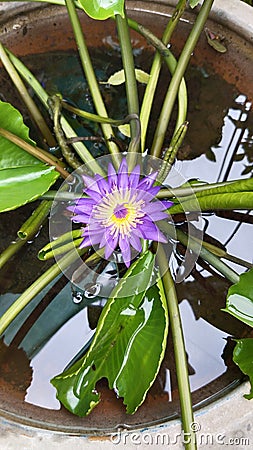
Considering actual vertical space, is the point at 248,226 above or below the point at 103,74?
below

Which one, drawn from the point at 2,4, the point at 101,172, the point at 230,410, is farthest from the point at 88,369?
the point at 2,4

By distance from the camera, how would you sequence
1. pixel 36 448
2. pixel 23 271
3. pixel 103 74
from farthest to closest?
pixel 103 74 → pixel 23 271 → pixel 36 448

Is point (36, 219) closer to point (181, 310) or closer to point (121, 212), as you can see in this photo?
point (121, 212)

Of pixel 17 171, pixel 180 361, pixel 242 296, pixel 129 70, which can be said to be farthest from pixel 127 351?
A: pixel 129 70

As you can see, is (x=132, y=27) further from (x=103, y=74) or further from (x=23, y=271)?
(x=23, y=271)

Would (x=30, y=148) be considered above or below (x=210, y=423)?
above

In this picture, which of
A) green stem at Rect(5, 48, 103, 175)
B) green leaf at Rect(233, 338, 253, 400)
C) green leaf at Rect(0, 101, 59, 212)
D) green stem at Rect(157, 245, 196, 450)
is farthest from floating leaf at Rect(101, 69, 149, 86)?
green leaf at Rect(233, 338, 253, 400)

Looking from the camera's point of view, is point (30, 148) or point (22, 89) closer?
point (30, 148)
